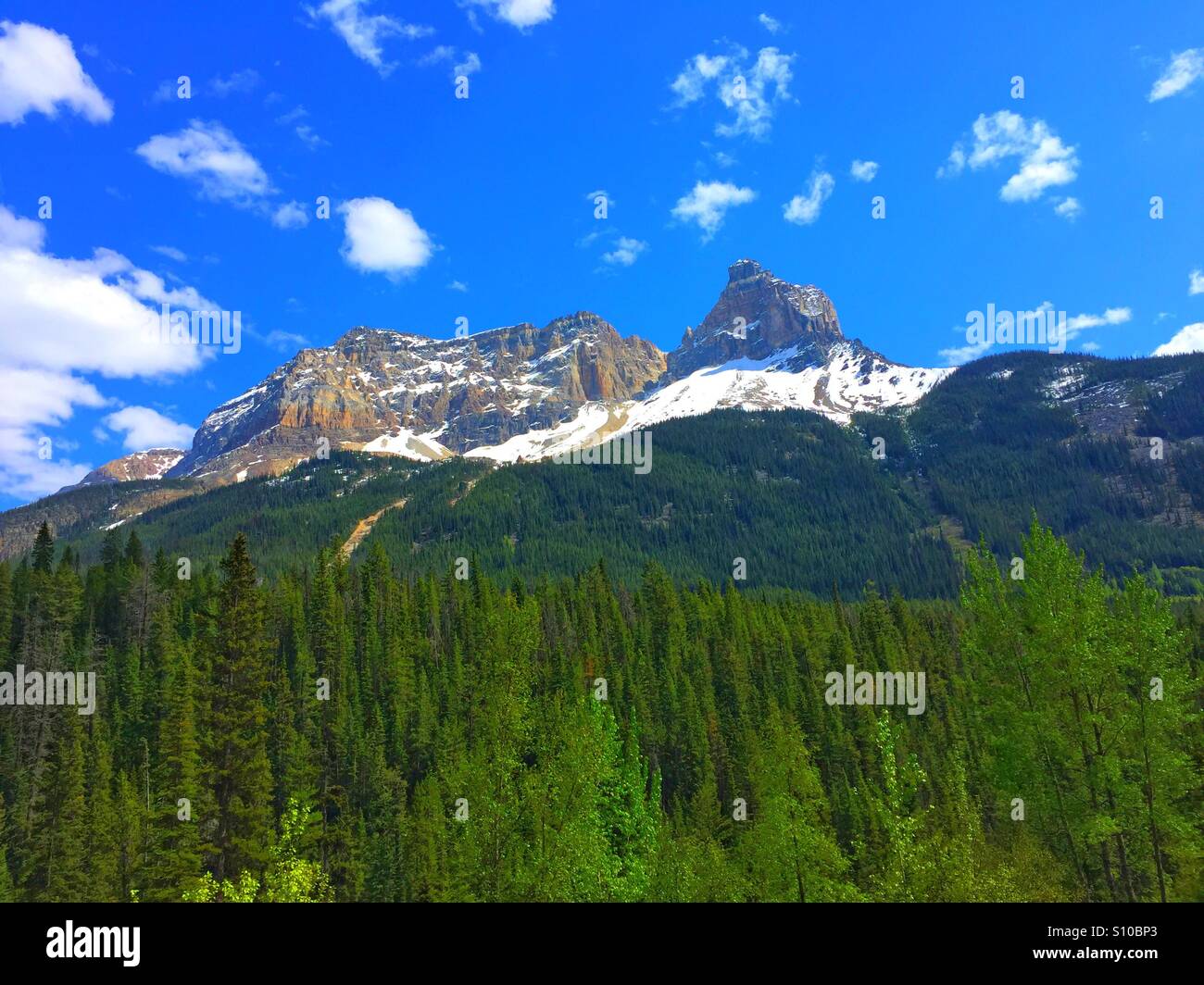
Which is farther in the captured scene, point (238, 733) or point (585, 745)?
point (238, 733)

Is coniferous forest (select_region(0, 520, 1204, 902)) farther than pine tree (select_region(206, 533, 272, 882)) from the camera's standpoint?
No

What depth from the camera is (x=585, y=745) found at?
32.7 meters

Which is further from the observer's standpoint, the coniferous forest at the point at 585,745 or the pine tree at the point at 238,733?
the pine tree at the point at 238,733

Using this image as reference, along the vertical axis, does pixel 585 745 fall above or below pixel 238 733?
below

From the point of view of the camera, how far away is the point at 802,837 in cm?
Answer: 3478

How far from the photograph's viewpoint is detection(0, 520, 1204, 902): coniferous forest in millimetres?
29500

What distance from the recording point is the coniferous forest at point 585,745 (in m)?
29.5
